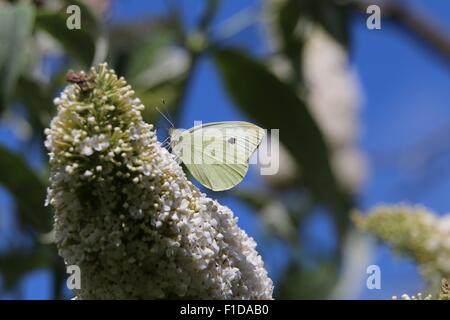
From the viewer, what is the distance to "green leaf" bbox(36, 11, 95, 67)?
2887 mm

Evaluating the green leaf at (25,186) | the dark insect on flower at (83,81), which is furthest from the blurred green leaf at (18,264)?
the dark insect on flower at (83,81)

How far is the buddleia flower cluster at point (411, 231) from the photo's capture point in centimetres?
227

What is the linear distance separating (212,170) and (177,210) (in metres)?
0.44

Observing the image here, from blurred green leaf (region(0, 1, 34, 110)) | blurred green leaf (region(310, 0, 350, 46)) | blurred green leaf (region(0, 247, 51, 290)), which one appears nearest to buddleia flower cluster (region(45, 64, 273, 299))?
blurred green leaf (region(0, 1, 34, 110))

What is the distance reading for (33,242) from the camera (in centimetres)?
332

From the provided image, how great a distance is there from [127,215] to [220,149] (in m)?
0.51

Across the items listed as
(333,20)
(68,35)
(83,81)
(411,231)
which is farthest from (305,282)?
(83,81)

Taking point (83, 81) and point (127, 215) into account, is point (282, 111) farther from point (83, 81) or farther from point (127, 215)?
point (127, 215)

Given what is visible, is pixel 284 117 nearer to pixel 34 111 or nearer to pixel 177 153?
pixel 34 111

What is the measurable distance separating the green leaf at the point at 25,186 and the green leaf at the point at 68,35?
31 centimetres
